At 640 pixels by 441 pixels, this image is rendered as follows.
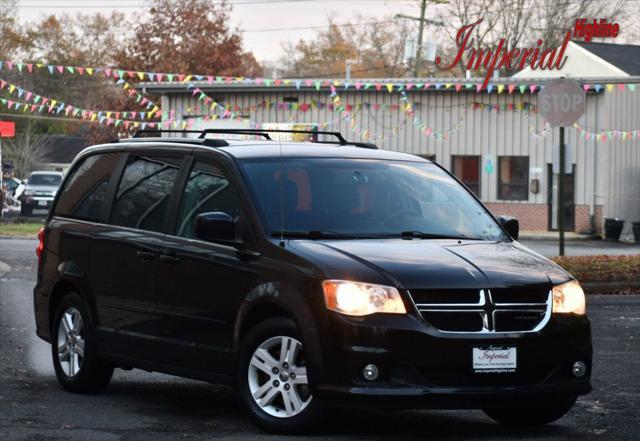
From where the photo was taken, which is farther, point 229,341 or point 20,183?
point 20,183

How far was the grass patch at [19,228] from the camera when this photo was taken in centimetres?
3859

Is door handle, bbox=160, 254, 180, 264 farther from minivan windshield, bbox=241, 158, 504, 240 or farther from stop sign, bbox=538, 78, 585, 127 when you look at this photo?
stop sign, bbox=538, 78, 585, 127

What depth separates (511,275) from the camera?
26.5 feet

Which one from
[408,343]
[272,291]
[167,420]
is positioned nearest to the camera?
[408,343]

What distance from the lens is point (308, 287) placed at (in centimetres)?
793

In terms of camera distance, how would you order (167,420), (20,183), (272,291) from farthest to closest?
(20,183)
(167,420)
(272,291)

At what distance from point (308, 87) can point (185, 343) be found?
41120mm

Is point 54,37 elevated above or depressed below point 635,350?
above

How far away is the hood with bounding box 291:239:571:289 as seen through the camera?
7.81 m

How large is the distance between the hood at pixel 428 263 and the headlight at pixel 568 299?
0.18ft

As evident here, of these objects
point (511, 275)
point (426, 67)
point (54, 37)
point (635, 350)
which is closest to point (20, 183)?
point (426, 67)

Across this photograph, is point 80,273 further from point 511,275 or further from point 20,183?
point 20,183

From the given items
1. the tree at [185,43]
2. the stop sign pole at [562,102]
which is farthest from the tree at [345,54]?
the stop sign pole at [562,102]

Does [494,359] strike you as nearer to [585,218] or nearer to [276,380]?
[276,380]
